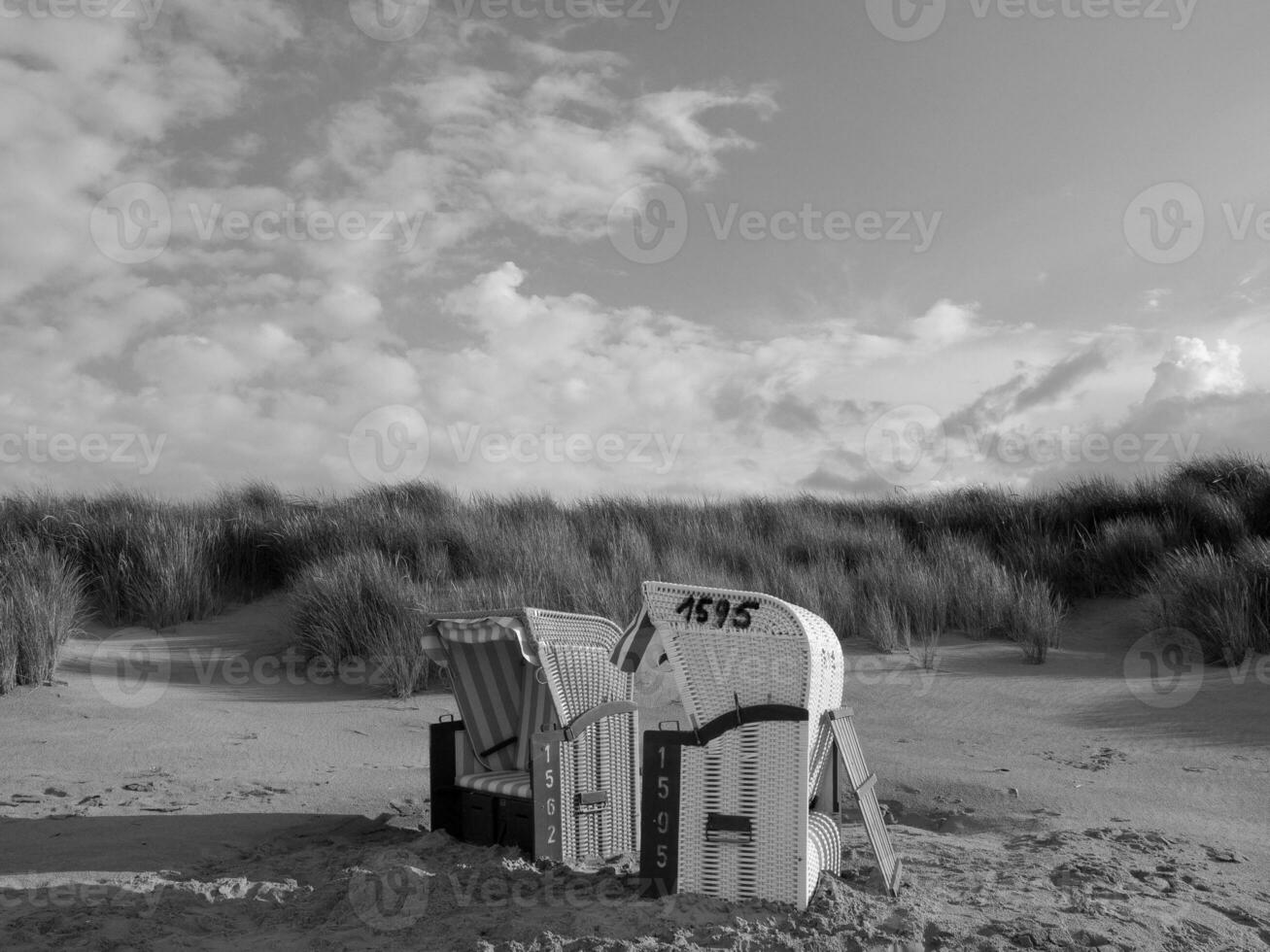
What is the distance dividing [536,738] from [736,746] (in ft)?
4.01

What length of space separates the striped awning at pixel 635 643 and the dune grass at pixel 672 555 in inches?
216

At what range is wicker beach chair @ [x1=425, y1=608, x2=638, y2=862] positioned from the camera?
5.27 meters

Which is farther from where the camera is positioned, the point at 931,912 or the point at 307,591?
the point at 307,591

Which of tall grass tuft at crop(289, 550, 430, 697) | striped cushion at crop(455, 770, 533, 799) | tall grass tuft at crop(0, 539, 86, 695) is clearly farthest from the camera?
tall grass tuft at crop(289, 550, 430, 697)

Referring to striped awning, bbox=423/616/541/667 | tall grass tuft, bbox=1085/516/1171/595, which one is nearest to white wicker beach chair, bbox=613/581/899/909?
striped awning, bbox=423/616/541/667

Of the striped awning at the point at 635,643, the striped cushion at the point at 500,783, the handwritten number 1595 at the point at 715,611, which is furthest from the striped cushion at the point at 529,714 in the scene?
the handwritten number 1595 at the point at 715,611

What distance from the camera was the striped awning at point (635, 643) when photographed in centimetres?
458

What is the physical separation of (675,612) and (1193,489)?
1430 cm

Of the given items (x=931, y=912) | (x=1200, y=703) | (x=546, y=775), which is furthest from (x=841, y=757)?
(x=1200, y=703)

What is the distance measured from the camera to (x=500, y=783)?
18.3ft

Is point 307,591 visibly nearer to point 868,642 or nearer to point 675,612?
point 868,642

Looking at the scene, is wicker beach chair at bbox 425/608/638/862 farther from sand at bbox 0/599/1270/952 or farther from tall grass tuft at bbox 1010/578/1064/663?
tall grass tuft at bbox 1010/578/1064/663

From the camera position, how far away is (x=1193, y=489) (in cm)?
1605

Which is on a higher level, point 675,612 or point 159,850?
point 675,612
